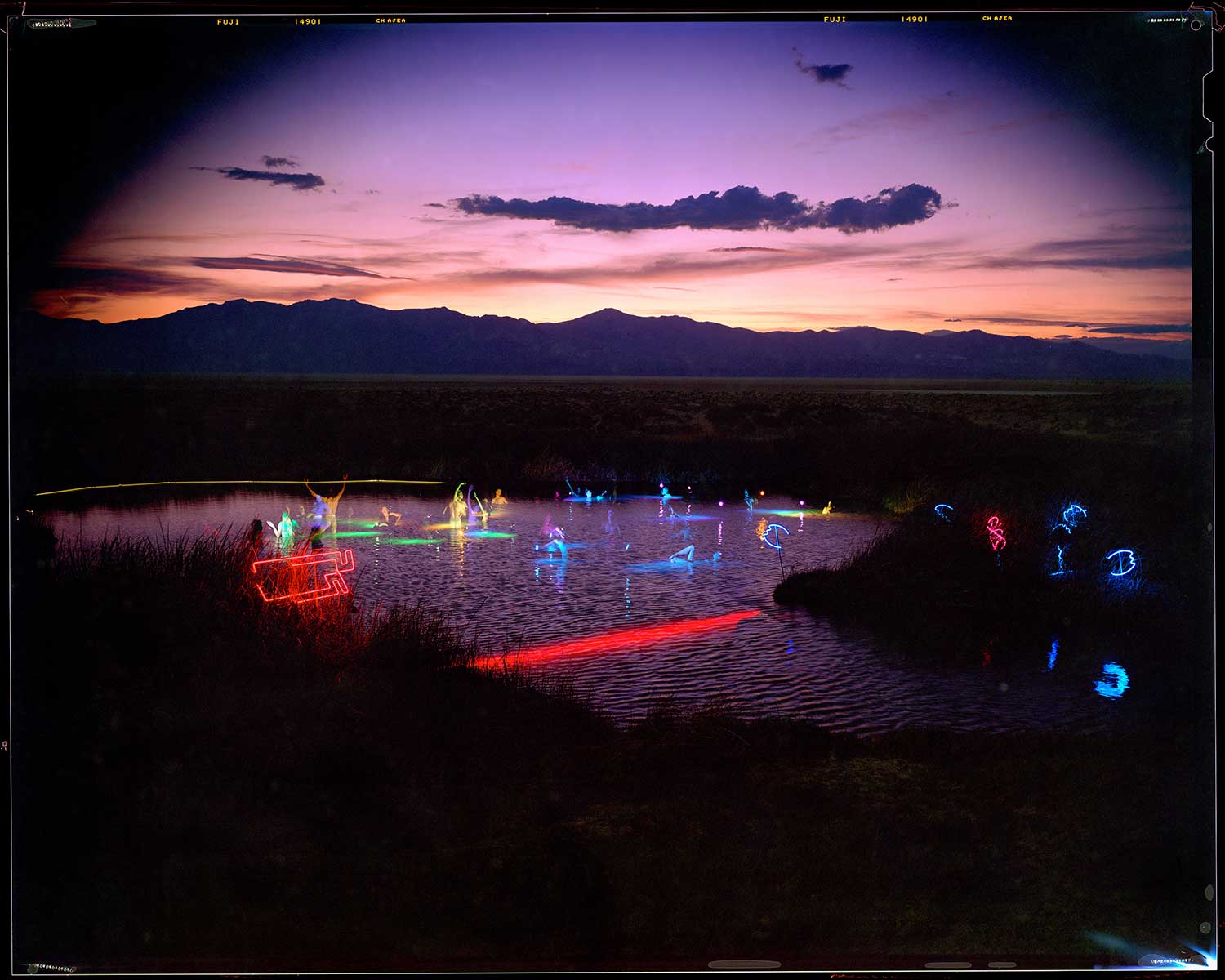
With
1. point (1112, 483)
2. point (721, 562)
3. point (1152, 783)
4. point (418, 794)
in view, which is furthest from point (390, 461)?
point (1152, 783)

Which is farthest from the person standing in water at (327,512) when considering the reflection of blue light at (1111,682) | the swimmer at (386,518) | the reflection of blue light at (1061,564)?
the reflection of blue light at (1111,682)

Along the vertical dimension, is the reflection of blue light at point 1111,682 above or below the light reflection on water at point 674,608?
below

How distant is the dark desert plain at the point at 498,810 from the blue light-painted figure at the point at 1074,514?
5.67 m

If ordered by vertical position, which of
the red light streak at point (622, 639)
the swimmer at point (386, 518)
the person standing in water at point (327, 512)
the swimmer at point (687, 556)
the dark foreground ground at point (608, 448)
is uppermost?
the dark foreground ground at point (608, 448)

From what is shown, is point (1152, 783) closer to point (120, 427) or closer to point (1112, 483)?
point (1112, 483)

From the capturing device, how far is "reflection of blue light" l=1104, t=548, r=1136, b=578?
950 cm

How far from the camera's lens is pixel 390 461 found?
966 inches

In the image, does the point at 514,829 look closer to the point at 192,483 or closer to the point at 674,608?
the point at 674,608

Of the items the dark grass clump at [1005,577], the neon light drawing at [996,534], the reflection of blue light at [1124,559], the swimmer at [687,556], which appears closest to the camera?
the dark grass clump at [1005,577]

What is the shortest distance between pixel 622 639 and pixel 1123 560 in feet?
19.4

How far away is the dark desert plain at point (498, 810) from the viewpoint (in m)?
→ 4.23

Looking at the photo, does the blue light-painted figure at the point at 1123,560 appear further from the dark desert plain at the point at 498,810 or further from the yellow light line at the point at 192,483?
the yellow light line at the point at 192,483

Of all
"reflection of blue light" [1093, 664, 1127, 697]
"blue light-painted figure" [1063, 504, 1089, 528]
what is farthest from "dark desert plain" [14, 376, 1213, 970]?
"blue light-painted figure" [1063, 504, 1089, 528]

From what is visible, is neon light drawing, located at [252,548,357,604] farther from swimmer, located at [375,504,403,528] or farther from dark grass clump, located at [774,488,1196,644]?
swimmer, located at [375,504,403,528]
